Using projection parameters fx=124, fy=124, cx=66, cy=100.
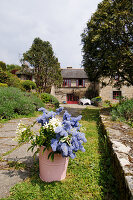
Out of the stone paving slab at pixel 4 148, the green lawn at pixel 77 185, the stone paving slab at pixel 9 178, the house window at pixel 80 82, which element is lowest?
the green lawn at pixel 77 185

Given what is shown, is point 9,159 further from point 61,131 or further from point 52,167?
point 61,131

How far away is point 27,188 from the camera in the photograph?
5.76 ft

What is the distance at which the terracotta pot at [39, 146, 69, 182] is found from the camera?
6.03ft

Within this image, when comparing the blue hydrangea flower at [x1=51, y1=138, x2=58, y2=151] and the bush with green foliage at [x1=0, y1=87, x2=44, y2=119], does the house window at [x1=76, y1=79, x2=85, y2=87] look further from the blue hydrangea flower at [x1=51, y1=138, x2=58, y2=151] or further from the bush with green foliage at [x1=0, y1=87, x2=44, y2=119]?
the blue hydrangea flower at [x1=51, y1=138, x2=58, y2=151]

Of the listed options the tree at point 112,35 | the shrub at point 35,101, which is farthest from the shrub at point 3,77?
the tree at point 112,35

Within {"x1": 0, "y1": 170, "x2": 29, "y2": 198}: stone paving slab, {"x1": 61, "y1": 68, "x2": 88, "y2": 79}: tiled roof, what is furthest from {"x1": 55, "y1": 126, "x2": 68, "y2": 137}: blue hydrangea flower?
{"x1": 61, "y1": 68, "x2": 88, "y2": 79}: tiled roof

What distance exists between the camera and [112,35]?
709cm

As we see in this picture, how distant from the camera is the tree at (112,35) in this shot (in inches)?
263

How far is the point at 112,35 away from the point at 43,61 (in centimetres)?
808

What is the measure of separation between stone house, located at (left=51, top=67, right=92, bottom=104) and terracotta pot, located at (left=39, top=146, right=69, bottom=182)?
65.9 ft

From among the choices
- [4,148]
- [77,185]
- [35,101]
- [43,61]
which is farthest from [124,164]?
[43,61]

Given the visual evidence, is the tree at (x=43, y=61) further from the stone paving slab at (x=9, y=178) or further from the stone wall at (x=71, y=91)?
the stone paving slab at (x=9, y=178)

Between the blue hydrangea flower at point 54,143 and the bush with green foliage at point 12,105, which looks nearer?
the blue hydrangea flower at point 54,143

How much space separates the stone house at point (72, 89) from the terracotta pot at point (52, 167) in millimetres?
20089
